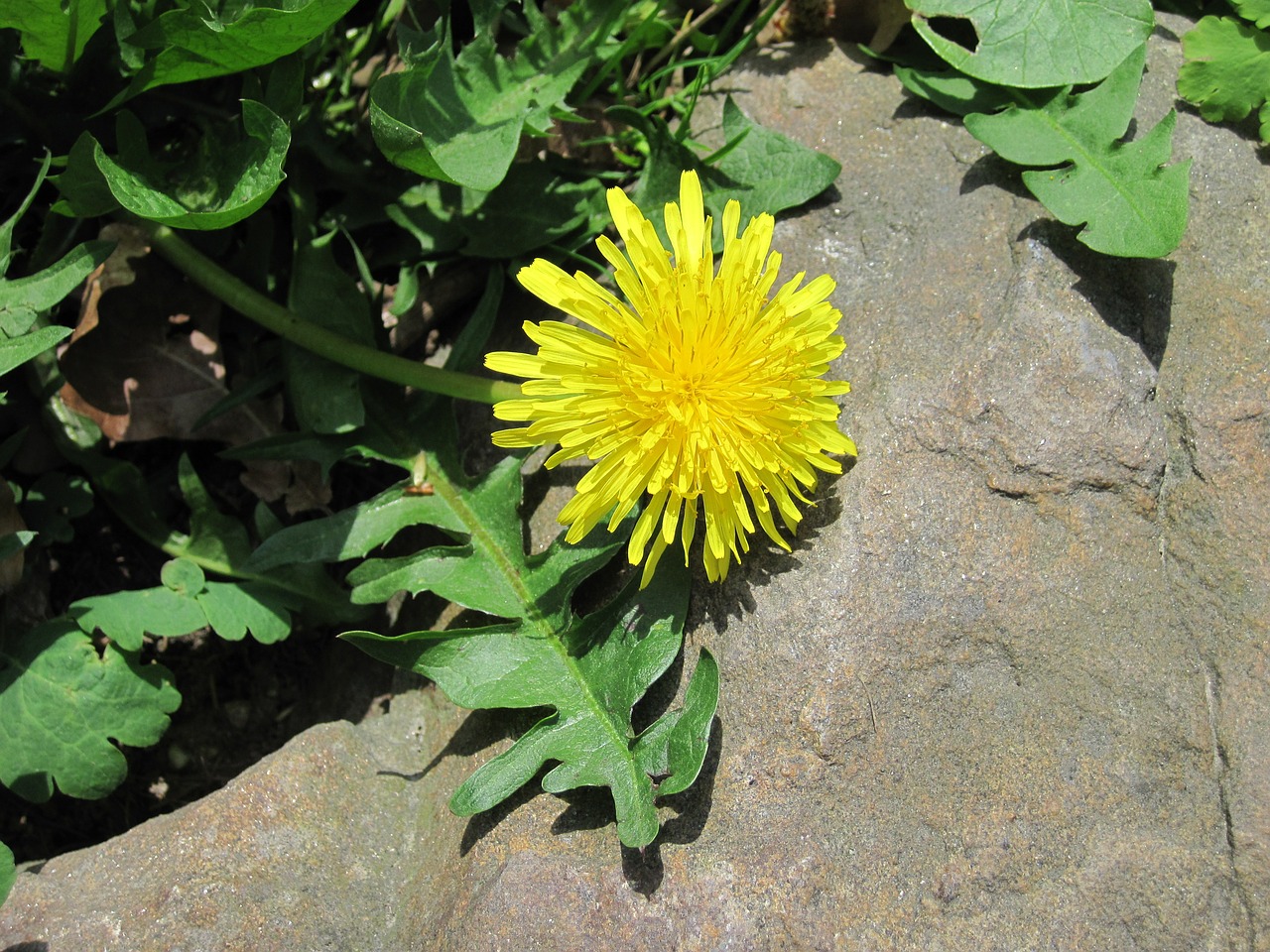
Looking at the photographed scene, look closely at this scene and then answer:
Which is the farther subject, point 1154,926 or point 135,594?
point 135,594

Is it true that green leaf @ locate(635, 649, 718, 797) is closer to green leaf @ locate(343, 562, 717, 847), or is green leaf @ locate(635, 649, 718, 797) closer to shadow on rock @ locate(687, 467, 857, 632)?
green leaf @ locate(343, 562, 717, 847)

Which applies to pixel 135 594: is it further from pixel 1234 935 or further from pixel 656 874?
pixel 1234 935

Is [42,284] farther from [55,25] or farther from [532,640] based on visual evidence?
[532,640]

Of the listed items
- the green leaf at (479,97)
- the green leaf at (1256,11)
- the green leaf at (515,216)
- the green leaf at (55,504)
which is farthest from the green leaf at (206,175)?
the green leaf at (1256,11)

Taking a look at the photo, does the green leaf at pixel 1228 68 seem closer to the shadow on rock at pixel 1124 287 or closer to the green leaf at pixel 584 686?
the shadow on rock at pixel 1124 287

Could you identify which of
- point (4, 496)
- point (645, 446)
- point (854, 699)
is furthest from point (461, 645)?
point (4, 496)

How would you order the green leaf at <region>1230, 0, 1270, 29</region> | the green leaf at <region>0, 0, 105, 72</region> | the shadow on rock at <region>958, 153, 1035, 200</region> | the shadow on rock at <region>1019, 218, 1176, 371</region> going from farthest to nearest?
1. the shadow on rock at <region>958, 153, 1035, 200</region>
2. the green leaf at <region>1230, 0, 1270, 29</region>
3. the shadow on rock at <region>1019, 218, 1176, 371</region>
4. the green leaf at <region>0, 0, 105, 72</region>

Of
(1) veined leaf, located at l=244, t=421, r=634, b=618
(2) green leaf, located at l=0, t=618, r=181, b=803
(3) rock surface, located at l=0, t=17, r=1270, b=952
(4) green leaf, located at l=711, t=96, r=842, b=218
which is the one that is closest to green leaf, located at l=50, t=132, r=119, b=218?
(1) veined leaf, located at l=244, t=421, r=634, b=618
